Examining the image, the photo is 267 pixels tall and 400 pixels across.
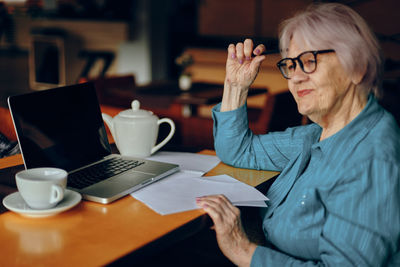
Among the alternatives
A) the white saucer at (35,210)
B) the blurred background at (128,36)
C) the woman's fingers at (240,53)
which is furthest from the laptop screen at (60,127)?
the blurred background at (128,36)

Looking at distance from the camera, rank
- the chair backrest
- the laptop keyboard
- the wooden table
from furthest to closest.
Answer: the chair backrest
the laptop keyboard
the wooden table

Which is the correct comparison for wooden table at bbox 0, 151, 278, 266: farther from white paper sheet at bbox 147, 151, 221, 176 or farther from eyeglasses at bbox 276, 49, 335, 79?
eyeglasses at bbox 276, 49, 335, 79

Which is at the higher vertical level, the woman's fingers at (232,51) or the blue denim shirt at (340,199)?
the woman's fingers at (232,51)

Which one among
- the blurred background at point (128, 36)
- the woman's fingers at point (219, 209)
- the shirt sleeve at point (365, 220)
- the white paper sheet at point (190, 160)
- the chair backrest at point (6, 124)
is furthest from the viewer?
the blurred background at point (128, 36)

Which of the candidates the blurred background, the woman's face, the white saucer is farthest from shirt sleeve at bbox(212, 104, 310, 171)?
the blurred background

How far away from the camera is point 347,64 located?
1.15 metres

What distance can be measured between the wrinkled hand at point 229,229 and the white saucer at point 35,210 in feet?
0.98

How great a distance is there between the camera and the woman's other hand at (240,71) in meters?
1.50

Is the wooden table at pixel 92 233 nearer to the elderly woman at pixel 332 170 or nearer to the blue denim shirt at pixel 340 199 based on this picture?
the elderly woman at pixel 332 170

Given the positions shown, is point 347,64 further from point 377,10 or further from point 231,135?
point 377,10

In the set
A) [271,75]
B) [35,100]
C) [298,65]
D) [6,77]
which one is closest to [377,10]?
[271,75]

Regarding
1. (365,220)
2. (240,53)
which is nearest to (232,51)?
(240,53)

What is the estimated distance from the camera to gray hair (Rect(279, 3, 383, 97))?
3.77ft

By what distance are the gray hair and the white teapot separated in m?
0.55
